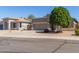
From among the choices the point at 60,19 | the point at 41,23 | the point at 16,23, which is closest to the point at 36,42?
the point at 41,23

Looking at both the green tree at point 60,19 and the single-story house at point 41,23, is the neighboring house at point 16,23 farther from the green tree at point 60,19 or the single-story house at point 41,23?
the green tree at point 60,19

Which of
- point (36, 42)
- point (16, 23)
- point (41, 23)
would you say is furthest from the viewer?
point (16, 23)

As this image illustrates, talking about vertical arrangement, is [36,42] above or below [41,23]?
below

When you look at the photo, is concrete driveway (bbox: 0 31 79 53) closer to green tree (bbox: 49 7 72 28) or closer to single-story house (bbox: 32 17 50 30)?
single-story house (bbox: 32 17 50 30)

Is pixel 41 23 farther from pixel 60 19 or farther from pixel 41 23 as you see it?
pixel 60 19

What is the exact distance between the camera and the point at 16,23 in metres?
8.91

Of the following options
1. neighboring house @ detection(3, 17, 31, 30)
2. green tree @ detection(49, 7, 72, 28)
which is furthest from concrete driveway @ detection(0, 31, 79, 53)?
green tree @ detection(49, 7, 72, 28)

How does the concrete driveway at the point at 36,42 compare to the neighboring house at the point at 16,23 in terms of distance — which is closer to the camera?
the concrete driveway at the point at 36,42

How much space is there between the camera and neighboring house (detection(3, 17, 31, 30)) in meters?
8.75

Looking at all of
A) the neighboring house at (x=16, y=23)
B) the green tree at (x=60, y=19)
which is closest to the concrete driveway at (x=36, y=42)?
the neighboring house at (x=16, y=23)

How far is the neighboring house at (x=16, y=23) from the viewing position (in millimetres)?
8748

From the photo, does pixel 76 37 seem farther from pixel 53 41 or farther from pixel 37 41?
pixel 37 41

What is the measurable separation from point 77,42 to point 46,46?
1.07m
